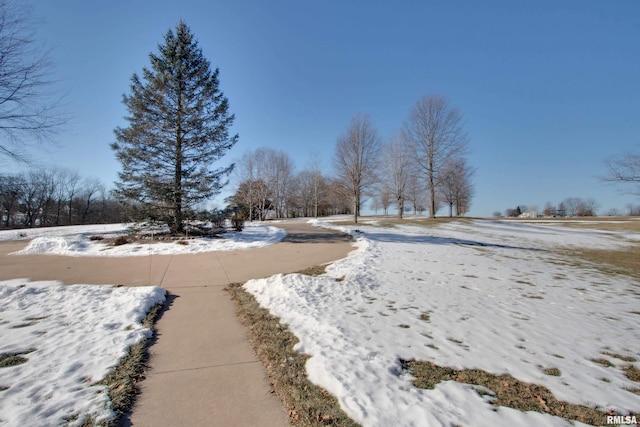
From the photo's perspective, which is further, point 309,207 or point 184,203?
point 309,207

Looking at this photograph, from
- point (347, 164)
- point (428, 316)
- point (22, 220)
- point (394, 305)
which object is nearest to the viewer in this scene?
point (428, 316)

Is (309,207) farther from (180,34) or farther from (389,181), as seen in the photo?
(180,34)

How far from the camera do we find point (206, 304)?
5230 millimetres

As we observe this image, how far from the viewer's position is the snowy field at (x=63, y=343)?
7.58 ft

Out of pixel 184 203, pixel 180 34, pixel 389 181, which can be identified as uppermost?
pixel 180 34

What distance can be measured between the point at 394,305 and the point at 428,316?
68 cm

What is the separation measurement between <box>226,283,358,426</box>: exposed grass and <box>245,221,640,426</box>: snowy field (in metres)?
0.12

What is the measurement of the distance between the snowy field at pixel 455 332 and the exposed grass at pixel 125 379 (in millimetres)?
1755

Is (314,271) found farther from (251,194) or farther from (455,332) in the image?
(251,194)

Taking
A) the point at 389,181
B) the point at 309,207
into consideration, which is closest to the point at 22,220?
the point at 309,207

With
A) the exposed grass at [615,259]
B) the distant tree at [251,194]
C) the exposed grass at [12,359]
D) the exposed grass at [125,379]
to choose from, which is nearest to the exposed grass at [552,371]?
the exposed grass at [125,379]

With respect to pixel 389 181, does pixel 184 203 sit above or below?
below

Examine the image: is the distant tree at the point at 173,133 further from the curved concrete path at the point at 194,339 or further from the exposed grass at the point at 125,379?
the exposed grass at the point at 125,379

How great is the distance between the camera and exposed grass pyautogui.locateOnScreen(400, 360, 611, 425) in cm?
228
